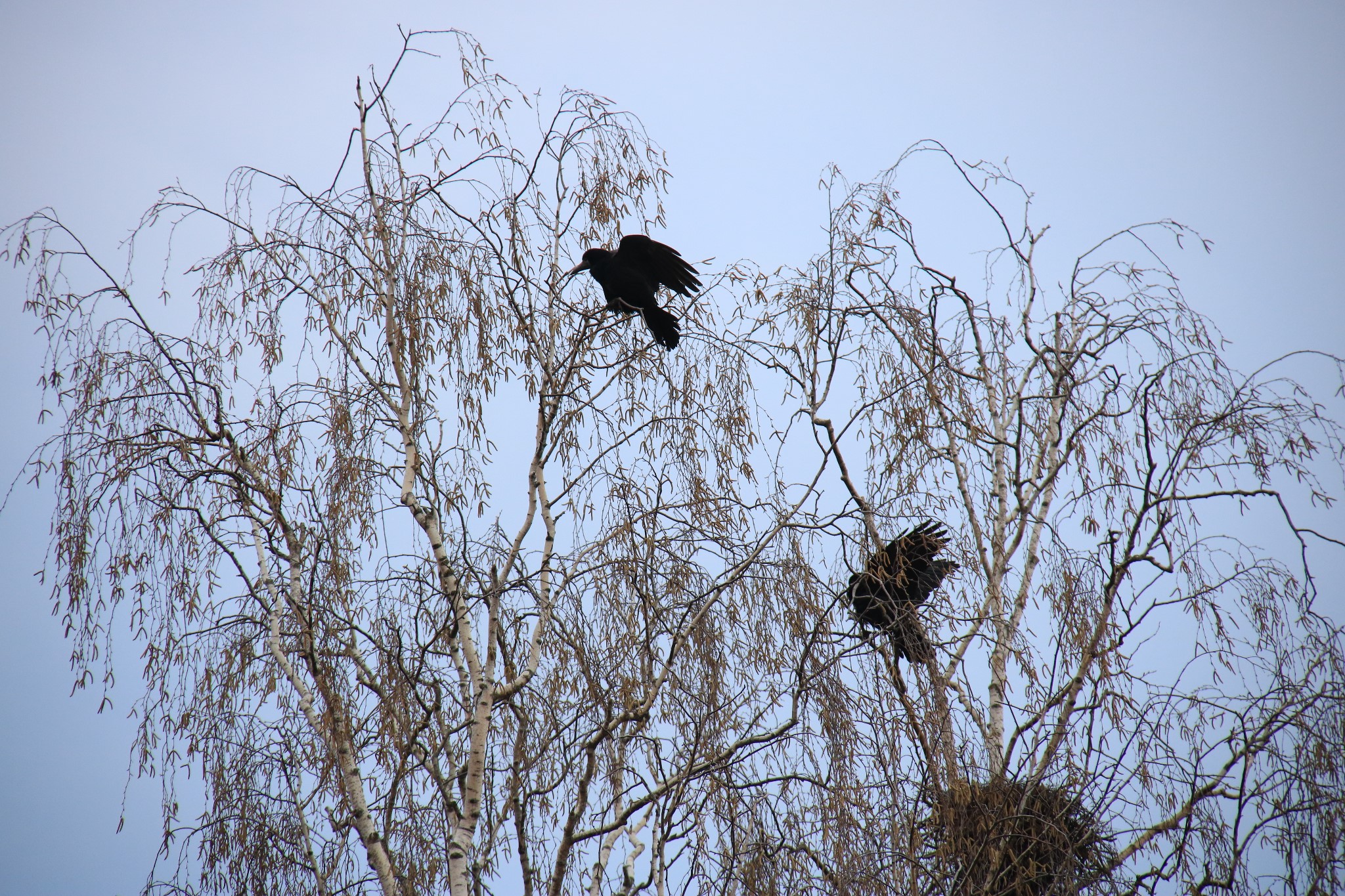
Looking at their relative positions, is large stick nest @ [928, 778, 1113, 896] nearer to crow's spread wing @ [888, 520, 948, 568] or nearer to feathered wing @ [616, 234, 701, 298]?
crow's spread wing @ [888, 520, 948, 568]

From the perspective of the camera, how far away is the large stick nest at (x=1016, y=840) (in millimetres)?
3338

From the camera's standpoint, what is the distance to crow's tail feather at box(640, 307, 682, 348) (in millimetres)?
4551

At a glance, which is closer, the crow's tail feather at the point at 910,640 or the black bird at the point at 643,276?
the crow's tail feather at the point at 910,640

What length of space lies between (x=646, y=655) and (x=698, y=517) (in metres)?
0.57

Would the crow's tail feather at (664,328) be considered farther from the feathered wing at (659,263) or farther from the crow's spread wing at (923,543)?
Answer: the crow's spread wing at (923,543)

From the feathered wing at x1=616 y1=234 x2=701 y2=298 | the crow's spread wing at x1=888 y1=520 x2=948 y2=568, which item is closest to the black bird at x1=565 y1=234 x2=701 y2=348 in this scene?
the feathered wing at x1=616 y1=234 x2=701 y2=298

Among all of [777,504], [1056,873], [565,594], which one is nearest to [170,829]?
[565,594]

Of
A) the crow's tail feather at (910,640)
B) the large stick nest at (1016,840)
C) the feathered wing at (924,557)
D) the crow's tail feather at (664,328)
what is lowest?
the large stick nest at (1016,840)

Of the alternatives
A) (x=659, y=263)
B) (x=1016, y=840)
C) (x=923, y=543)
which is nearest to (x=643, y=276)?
(x=659, y=263)

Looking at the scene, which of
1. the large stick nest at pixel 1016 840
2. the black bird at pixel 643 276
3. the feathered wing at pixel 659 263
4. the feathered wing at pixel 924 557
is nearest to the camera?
the large stick nest at pixel 1016 840

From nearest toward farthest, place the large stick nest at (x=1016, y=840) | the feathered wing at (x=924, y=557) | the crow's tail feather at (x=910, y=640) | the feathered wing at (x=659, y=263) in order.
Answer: the large stick nest at (x=1016, y=840) → the crow's tail feather at (x=910, y=640) → the feathered wing at (x=924, y=557) → the feathered wing at (x=659, y=263)

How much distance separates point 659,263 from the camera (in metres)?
4.93

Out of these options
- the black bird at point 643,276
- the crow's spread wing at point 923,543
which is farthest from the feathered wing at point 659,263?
the crow's spread wing at point 923,543

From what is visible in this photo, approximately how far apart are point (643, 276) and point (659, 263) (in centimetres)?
23
